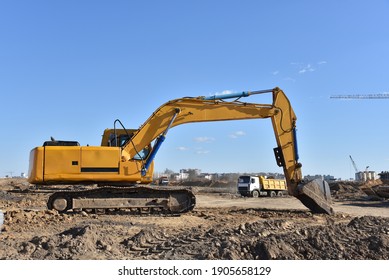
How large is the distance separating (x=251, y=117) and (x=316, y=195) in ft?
12.4

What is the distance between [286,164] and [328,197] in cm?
223

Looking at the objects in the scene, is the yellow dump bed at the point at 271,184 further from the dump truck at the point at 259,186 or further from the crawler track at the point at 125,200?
the crawler track at the point at 125,200

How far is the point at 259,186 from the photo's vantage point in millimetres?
35844

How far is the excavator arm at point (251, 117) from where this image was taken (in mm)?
14648

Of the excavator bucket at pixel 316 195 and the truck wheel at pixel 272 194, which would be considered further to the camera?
the truck wheel at pixel 272 194

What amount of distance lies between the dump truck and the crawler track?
20.9 meters

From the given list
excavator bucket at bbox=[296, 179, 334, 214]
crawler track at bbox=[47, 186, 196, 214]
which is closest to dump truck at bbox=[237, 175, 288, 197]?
excavator bucket at bbox=[296, 179, 334, 214]

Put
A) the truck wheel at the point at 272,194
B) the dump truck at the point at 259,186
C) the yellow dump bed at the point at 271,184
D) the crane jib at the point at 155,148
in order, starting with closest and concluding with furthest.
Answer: the crane jib at the point at 155,148 < the dump truck at the point at 259,186 < the yellow dump bed at the point at 271,184 < the truck wheel at the point at 272,194

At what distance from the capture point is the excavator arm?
48.1 feet

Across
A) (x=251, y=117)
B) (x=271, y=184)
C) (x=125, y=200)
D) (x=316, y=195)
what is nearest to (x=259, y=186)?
(x=271, y=184)

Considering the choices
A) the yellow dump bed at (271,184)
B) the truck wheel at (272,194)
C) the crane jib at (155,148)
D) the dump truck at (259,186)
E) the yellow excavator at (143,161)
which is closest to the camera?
the yellow excavator at (143,161)

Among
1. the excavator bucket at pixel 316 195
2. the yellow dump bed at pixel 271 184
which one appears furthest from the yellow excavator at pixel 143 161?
the yellow dump bed at pixel 271 184
